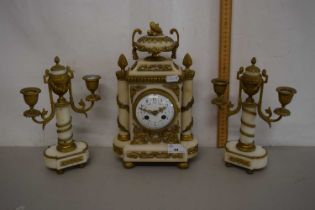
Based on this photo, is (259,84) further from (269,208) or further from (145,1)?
(145,1)

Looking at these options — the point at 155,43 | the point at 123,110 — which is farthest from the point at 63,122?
the point at 155,43

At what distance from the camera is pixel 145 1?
1.67 m

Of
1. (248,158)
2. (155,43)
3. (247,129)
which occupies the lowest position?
(248,158)

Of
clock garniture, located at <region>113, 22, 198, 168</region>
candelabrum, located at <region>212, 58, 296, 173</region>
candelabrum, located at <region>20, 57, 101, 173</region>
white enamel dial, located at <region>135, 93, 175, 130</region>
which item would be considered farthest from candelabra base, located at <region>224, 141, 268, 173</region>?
candelabrum, located at <region>20, 57, 101, 173</region>

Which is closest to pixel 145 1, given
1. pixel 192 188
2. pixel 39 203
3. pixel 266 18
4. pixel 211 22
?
pixel 211 22

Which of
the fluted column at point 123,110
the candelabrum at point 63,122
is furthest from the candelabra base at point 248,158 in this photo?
the candelabrum at point 63,122

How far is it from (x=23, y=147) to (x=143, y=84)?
775 mm

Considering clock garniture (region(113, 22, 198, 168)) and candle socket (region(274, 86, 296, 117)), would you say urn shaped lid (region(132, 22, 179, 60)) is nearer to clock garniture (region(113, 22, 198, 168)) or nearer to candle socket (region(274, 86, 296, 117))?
clock garniture (region(113, 22, 198, 168))

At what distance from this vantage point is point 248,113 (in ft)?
5.20

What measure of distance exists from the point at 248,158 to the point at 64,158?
2.59 ft

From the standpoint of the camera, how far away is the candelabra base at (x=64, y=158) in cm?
158

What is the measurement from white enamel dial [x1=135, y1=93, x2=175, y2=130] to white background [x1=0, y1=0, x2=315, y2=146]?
0.29 metres

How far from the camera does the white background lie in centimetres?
167

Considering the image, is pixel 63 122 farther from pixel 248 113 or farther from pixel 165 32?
pixel 248 113
